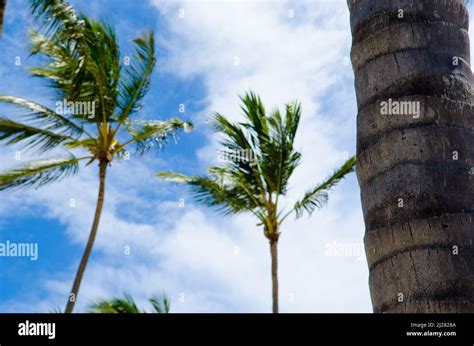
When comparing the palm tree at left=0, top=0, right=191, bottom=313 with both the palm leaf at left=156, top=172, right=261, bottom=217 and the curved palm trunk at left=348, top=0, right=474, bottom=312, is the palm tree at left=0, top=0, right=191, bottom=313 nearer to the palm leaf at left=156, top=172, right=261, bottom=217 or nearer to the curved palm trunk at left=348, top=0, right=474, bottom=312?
the palm leaf at left=156, top=172, right=261, bottom=217

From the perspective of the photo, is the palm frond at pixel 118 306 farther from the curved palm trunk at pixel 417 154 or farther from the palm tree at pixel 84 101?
the curved palm trunk at pixel 417 154

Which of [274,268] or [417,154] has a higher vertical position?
[274,268]

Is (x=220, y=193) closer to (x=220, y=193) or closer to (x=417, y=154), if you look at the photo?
(x=220, y=193)

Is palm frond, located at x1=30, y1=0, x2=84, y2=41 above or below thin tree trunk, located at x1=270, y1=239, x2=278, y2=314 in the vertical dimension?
above

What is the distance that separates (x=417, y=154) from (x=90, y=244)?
439 inches

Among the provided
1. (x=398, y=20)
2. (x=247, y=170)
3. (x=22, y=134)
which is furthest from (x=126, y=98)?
(x=398, y=20)

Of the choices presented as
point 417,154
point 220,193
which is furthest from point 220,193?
point 417,154

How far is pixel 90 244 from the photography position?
41.6 ft

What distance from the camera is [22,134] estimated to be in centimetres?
1207

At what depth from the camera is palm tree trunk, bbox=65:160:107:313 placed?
11.8 m

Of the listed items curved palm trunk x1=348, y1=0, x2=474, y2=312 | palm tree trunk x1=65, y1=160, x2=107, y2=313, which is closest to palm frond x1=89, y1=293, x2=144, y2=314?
palm tree trunk x1=65, y1=160, x2=107, y2=313

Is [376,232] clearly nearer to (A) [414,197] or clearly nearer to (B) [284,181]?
(A) [414,197]

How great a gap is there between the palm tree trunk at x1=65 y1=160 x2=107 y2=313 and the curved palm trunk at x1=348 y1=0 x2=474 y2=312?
998cm
